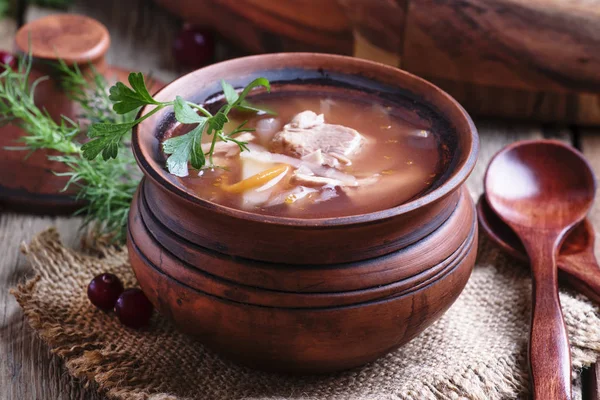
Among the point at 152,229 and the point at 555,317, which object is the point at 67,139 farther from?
the point at 555,317

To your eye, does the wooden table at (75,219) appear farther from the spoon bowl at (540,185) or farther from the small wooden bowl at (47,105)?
the spoon bowl at (540,185)

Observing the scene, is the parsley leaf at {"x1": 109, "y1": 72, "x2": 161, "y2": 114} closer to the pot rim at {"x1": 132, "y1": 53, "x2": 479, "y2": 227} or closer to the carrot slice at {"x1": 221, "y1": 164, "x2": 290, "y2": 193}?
the pot rim at {"x1": 132, "y1": 53, "x2": 479, "y2": 227}

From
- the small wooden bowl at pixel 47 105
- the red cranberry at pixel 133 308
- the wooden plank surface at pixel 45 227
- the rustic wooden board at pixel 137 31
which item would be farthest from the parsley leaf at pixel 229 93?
the rustic wooden board at pixel 137 31

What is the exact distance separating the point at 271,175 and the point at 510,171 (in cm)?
100

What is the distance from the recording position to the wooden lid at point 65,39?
2.74 meters

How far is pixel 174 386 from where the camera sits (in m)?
1.85

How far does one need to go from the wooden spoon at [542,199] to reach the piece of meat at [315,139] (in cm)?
62

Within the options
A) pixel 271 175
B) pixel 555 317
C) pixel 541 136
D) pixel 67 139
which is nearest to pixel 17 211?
pixel 67 139

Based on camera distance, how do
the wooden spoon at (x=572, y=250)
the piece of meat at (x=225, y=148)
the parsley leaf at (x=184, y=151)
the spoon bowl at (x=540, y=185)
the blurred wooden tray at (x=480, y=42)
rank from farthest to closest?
the blurred wooden tray at (x=480, y=42), the spoon bowl at (x=540, y=185), the wooden spoon at (x=572, y=250), the piece of meat at (x=225, y=148), the parsley leaf at (x=184, y=151)

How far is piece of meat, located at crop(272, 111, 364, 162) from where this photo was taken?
1.90 m

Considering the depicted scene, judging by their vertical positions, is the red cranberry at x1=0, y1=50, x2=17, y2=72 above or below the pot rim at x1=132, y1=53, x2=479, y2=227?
below

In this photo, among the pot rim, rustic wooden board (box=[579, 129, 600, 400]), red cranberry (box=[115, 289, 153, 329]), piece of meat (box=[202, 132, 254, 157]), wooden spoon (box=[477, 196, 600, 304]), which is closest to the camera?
the pot rim

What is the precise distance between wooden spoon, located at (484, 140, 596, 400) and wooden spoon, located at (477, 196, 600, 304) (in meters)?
0.05

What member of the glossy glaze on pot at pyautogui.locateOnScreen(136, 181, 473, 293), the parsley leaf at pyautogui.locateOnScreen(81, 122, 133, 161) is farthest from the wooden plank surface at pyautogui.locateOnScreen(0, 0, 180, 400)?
the parsley leaf at pyautogui.locateOnScreen(81, 122, 133, 161)
